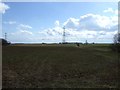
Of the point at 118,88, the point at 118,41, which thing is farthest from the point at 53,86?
the point at 118,41

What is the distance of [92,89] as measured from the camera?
10.8 meters

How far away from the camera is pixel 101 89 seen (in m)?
10.8

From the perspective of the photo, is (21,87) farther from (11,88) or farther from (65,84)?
(65,84)

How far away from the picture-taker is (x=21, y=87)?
36.8ft

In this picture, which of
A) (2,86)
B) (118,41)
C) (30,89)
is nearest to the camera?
(30,89)

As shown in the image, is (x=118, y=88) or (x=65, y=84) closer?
(x=118, y=88)

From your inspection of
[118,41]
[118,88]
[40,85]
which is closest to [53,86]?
[40,85]

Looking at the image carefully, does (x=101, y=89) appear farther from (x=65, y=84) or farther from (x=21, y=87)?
(x=21, y=87)

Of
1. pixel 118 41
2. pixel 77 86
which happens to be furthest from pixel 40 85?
pixel 118 41

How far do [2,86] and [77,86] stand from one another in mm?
2977

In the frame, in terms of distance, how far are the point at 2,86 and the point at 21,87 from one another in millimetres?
782

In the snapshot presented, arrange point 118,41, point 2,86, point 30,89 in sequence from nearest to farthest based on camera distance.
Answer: point 30,89
point 2,86
point 118,41

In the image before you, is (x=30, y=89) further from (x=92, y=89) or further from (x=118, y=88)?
(x=118, y=88)

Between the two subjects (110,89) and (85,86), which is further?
(85,86)
